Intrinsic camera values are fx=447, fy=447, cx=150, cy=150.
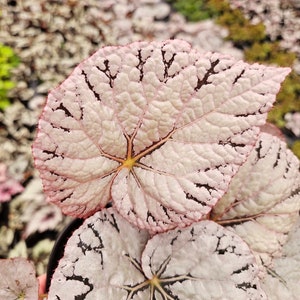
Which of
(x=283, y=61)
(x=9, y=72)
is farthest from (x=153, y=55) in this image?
(x=283, y=61)

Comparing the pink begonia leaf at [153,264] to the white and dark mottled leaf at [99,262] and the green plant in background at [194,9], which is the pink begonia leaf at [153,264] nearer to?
the white and dark mottled leaf at [99,262]

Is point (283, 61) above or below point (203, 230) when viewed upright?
below

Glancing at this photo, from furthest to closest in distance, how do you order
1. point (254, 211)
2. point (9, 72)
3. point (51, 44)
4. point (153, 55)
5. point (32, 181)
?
1. point (51, 44)
2. point (9, 72)
3. point (32, 181)
4. point (254, 211)
5. point (153, 55)

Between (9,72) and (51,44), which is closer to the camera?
(9,72)

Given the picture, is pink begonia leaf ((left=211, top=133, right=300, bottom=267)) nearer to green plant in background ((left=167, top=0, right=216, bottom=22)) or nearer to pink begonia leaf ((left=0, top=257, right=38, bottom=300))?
pink begonia leaf ((left=0, top=257, right=38, bottom=300))

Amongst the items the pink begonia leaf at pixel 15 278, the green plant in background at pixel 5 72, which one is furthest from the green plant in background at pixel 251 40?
the pink begonia leaf at pixel 15 278

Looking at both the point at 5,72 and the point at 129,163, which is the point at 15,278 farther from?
the point at 5,72

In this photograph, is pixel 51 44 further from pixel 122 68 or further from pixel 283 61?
pixel 122 68

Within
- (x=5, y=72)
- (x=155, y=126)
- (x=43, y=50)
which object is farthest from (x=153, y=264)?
(x=43, y=50)
